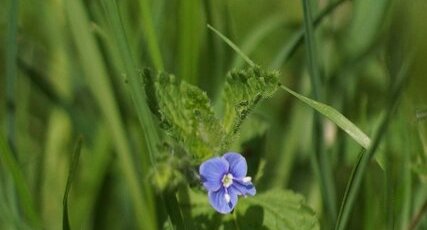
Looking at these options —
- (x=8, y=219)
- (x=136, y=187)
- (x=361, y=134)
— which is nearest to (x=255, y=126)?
(x=136, y=187)

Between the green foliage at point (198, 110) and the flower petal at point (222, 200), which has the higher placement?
the green foliage at point (198, 110)

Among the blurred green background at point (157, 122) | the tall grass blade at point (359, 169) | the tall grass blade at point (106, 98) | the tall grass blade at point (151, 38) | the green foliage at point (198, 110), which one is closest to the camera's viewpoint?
the tall grass blade at point (359, 169)

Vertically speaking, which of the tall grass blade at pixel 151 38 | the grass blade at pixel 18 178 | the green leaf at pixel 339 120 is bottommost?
the grass blade at pixel 18 178

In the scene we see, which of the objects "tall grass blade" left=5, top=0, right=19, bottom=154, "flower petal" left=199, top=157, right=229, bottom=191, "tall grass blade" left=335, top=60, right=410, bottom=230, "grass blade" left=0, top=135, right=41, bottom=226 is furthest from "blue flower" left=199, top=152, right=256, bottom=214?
"tall grass blade" left=5, top=0, right=19, bottom=154

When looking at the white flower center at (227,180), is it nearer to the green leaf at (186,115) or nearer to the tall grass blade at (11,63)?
the green leaf at (186,115)

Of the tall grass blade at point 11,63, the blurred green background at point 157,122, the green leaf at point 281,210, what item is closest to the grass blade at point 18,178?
the blurred green background at point 157,122
